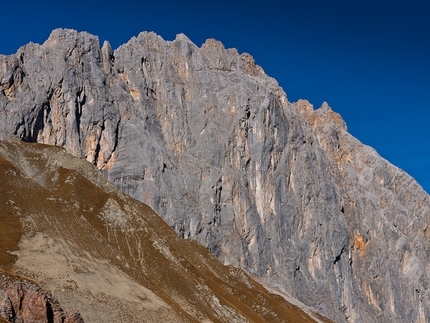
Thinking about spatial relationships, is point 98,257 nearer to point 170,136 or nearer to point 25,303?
point 25,303

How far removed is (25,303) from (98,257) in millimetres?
31857

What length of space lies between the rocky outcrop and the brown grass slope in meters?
15.6

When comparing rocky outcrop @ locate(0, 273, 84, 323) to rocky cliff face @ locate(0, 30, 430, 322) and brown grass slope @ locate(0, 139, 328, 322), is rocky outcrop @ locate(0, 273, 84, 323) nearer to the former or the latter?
brown grass slope @ locate(0, 139, 328, 322)

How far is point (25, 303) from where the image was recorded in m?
45.1

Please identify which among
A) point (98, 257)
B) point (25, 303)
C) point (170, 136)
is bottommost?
point (25, 303)

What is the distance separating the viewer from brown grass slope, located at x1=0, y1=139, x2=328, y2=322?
6631 centimetres

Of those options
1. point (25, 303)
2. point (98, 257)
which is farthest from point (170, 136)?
point (25, 303)

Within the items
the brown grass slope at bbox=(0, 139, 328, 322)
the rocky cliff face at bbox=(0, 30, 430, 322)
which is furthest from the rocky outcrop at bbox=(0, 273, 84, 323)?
the rocky cliff face at bbox=(0, 30, 430, 322)

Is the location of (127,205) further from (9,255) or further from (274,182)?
(274,182)

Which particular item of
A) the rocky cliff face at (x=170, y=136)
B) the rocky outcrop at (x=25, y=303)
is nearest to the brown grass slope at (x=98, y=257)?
the rocky outcrop at (x=25, y=303)

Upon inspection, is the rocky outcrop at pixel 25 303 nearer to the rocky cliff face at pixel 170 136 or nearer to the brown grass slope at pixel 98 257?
the brown grass slope at pixel 98 257

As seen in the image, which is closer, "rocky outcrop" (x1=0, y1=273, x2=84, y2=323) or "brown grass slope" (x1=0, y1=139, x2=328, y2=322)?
"rocky outcrop" (x1=0, y1=273, x2=84, y2=323)

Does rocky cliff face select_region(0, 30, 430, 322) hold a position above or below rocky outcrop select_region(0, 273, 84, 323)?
above

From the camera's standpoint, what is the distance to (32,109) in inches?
6142
